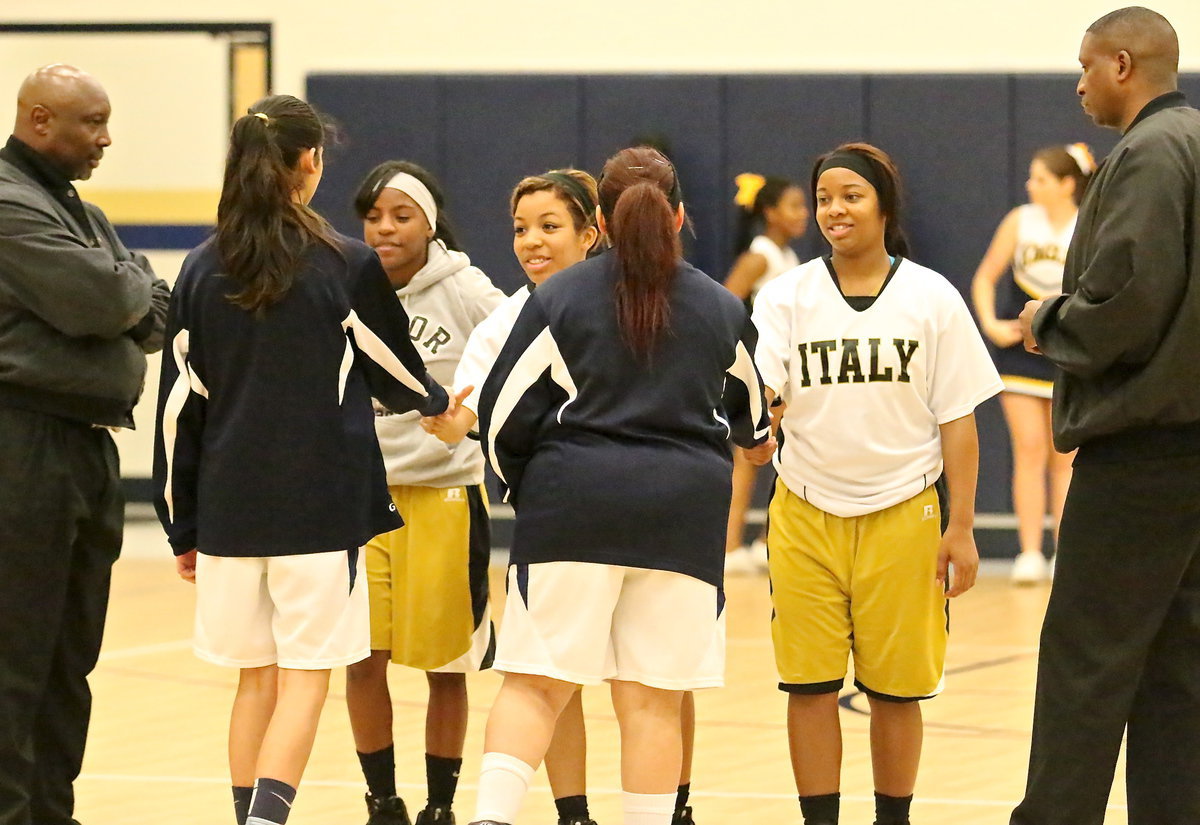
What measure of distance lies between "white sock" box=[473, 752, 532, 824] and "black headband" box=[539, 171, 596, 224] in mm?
1451

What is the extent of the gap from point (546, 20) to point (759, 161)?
1.66 m

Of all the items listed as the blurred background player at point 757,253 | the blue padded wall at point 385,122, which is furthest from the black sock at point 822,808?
the blue padded wall at point 385,122

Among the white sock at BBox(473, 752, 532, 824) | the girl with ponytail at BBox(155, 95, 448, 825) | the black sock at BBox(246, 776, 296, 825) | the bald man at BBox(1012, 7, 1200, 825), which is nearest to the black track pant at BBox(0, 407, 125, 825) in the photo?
the girl with ponytail at BBox(155, 95, 448, 825)

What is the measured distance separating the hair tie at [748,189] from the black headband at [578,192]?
5.57m

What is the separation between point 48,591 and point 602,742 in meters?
2.26

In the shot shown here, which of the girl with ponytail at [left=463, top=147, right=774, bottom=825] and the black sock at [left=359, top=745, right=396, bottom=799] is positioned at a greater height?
the girl with ponytail at [left=463, top=147, right=774, bottom=825]

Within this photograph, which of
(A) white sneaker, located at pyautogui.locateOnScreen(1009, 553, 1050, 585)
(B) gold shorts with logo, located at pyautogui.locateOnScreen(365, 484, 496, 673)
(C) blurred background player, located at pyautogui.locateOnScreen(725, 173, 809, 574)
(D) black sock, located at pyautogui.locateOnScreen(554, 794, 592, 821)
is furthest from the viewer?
(C) blurred background player, located at pyautogui.locateOnScreen(725, 173, 809, 574)

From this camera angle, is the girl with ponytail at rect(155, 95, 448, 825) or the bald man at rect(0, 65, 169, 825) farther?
the bald man at rect(0, 65, 169, 825)

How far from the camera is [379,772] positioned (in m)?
4.66

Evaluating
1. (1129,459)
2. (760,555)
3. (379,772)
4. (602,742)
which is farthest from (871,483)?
(760,555)

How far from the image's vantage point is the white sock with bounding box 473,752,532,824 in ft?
12.1

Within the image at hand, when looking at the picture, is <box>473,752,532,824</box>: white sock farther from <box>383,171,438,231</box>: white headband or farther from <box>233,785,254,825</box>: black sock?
<box>383,171,438,231</box>: white headband

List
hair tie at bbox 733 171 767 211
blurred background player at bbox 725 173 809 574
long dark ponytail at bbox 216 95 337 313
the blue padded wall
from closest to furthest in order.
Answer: long dark ponytail at bbox 216 95 337 313
blurred background player at bbox 725 173 809 574
hair tie at bbox 733 171 767 211
the blue padded wall

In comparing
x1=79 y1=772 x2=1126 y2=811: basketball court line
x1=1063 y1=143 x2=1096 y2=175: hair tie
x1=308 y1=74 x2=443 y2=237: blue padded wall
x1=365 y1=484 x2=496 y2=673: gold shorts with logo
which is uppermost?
x1=308 y1=74 x2=443 y2=237: blue padded wall
